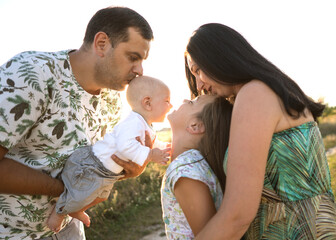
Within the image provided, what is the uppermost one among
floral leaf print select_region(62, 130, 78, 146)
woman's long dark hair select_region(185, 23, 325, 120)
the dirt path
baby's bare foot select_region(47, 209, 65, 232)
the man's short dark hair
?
the man's short dark hair

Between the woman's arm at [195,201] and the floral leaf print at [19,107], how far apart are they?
4.39 feet

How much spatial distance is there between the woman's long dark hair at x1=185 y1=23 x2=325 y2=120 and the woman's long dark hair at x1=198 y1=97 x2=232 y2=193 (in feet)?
0.84

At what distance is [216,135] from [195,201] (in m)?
0.49

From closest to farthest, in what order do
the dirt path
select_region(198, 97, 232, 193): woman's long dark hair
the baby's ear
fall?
select_region(198, 97, 232, 193): woman's long dark hair, the baby's ear, the dirt path

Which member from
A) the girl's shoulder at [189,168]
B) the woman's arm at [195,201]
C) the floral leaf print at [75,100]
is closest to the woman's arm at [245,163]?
the woman's arm at [195,201]

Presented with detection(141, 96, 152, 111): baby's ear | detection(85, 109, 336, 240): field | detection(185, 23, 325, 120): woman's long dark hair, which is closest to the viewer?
detection(185, 23, 325, 120): woman's long dark hair

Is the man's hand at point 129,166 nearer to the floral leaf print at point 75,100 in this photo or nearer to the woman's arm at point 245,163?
the floral leaf print at point 75,100

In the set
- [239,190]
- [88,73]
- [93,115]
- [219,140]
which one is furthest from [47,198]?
[239,190]

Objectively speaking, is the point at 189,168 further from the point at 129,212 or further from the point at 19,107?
the point at 129,212

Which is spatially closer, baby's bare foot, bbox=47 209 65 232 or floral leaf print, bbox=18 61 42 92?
floral leaf print, bbox=18 61 42 92

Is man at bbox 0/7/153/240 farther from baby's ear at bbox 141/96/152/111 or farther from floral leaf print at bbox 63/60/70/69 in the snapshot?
baby's ear at bbox 141/96/152/111

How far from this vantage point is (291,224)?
2088 mm

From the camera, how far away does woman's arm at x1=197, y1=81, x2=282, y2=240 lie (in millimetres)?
1891

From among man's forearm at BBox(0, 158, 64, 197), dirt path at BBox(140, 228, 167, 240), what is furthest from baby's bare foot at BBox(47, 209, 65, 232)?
dirt path at BBox(140, 228, 167, 240)
